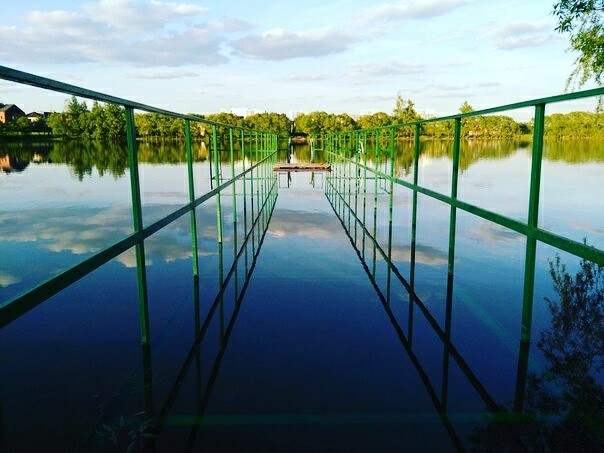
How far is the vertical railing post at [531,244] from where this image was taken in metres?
2.88

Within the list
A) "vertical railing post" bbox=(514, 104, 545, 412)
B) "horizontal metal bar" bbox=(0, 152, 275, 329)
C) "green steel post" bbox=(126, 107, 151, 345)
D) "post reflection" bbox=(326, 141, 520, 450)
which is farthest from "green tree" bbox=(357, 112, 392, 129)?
"horizontal metal bar" bbox=(0, 152, 275, 329)

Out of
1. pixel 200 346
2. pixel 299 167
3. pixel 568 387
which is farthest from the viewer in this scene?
pixel 299 167

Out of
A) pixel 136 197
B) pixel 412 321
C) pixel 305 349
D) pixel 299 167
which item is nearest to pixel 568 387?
pixel 412 321

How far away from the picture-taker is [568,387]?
281 cm

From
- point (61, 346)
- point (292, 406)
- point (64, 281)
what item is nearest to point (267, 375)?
point (292, 406)

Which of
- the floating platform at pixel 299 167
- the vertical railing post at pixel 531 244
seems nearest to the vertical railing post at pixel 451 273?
the vertical railing post at pixel 531 244

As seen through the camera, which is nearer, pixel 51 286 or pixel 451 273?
pixel 51 286

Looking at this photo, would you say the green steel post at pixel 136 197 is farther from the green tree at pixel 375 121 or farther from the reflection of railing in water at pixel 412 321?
the green tree at pixel 375 121

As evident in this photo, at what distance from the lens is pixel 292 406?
2613 millimetres

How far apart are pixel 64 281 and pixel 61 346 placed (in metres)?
1.65

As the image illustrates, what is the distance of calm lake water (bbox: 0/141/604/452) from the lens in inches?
94.8

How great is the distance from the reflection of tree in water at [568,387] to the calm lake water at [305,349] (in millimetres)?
12

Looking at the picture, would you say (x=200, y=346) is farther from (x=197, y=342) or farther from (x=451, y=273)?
(x=451, y=273)

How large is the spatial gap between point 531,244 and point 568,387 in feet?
2.92
